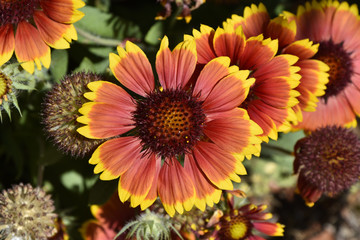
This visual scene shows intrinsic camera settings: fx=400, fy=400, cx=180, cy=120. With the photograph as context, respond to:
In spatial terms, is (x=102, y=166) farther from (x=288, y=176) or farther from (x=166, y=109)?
(x=288, y=176)

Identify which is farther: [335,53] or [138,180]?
[335,53]

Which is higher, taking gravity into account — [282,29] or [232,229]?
[282,29]

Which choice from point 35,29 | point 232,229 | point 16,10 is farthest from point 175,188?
Answer: point 16,10

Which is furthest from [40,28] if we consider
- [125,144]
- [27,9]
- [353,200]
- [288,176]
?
[353,200]

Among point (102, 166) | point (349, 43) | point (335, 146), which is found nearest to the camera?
point (102, 166)

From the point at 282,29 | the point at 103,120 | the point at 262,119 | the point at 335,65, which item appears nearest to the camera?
the point at 103,120

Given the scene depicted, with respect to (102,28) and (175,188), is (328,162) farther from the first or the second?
(102,28)

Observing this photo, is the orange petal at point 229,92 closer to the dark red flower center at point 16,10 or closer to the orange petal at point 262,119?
the orange petal at point 262,119
